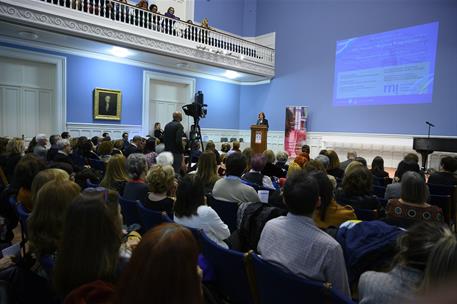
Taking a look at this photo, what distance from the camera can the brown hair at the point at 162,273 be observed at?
2.65 feet

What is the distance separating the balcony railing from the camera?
8133 millimetres

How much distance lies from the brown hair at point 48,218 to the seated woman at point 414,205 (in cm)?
212

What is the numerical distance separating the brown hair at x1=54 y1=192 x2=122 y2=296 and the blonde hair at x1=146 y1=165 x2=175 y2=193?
59.9 inches

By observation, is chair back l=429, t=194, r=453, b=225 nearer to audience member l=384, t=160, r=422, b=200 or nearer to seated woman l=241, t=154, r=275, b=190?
audience member l=384, t=160, r=422, b=200

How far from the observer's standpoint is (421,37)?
377 inches

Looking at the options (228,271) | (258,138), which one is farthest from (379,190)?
(258,138)

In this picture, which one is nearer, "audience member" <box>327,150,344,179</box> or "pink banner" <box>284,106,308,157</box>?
"audience member" <box>327,150,344,179</box>

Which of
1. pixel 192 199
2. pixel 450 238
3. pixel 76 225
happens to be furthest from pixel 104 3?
pixel 450 238

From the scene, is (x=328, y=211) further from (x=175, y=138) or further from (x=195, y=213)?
(x=175, y=138)

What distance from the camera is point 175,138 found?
558 centimetres

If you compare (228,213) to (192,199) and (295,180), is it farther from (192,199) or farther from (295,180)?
(295,180)

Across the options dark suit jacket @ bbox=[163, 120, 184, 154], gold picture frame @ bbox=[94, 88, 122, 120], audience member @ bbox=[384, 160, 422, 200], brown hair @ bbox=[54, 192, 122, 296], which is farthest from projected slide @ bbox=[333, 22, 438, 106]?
brown hair @ bbox=[54, 192, 122, 296]

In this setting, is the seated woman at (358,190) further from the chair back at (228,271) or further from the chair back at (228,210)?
the chair back at (228,271)

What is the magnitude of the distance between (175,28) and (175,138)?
18.9 ft
